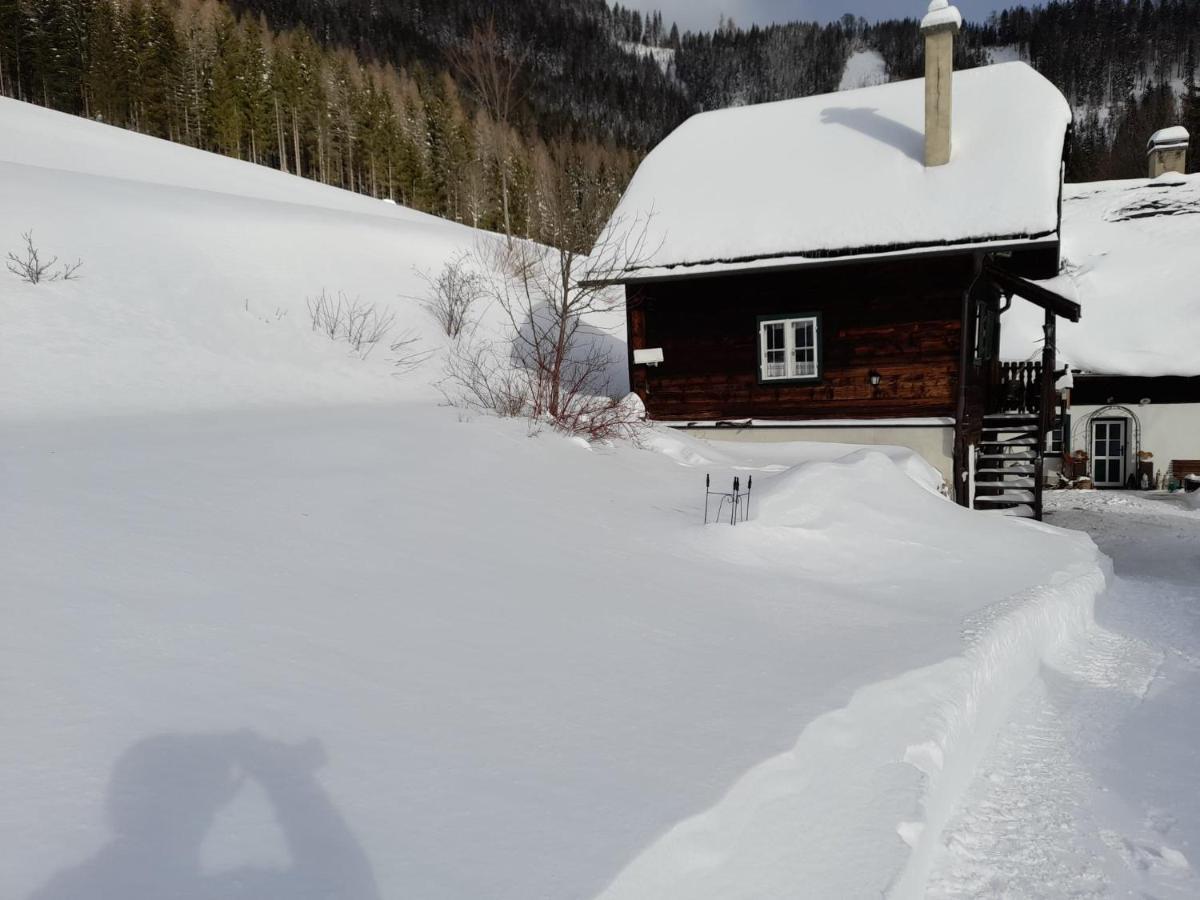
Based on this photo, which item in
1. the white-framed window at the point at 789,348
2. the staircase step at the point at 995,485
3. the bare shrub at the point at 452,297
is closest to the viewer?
the staircase step at the point at 995,485

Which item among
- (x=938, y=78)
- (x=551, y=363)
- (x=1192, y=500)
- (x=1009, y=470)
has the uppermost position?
(x=938, y=78)

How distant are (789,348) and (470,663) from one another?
11213 millimetres

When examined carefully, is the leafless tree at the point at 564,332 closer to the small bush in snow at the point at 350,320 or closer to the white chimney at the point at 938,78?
the small bush in snow at the point at 350,320

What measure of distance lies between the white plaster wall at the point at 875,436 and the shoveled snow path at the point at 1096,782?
18.4ft

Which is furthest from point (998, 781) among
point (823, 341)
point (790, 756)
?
point (823, 341)

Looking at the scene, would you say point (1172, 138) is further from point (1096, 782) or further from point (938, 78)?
point (1096, 782)

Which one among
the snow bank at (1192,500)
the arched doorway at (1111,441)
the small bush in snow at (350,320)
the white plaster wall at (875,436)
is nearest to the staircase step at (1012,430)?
the white plaster wall at (875,436)

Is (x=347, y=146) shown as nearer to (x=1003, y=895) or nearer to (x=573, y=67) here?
(x=1003, y=895)

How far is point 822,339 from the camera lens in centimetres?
1280

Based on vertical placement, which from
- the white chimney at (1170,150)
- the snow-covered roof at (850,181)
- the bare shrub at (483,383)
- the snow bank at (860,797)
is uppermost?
the white chimney at (1170,150)

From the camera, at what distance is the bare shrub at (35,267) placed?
35.1ft

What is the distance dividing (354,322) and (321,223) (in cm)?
640

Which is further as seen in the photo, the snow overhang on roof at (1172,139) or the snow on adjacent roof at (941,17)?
the snow overhang on roof at (1172,139)

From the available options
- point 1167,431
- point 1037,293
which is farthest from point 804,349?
point 1167,431
